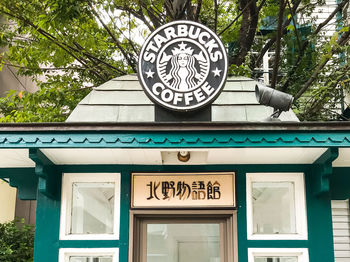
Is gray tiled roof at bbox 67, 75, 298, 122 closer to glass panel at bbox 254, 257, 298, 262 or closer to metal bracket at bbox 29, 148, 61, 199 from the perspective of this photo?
metal bracket at bbox 29, 148, 61, 199

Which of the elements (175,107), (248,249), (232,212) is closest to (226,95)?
(175,107)

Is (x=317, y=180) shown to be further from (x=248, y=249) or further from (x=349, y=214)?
(x=349, y=214)

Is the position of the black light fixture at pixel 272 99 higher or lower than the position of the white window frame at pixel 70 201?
higher

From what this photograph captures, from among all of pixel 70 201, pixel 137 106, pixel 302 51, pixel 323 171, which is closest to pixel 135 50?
pixel 302 51

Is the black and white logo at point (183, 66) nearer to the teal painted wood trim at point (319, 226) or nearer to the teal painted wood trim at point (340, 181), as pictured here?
the teal painted wood trim at point (319, 226)

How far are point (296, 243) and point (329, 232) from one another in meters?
0.43

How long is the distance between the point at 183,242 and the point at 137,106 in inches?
74.0

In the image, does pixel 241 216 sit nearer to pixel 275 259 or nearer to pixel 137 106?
pixel 275 259

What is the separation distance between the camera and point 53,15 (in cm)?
801

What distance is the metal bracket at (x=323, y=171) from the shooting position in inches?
201

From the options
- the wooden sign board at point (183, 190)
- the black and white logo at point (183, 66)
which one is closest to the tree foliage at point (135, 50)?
the black and white logo at point (183, 66)

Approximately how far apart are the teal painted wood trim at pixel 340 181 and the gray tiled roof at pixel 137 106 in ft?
3.00

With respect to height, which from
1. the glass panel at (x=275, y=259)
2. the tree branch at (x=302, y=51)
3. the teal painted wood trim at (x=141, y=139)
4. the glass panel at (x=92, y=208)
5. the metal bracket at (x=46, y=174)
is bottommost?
the glass panel at (x=275, y=259)

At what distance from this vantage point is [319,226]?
18.6 ft
